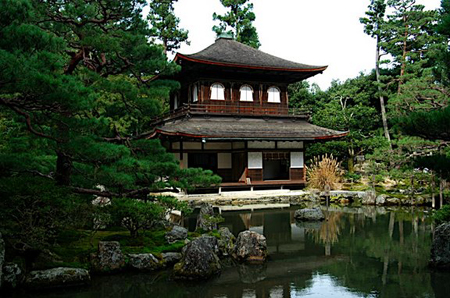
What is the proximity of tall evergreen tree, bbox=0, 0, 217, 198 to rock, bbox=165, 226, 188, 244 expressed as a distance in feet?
3.74

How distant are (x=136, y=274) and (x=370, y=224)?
7.72 m

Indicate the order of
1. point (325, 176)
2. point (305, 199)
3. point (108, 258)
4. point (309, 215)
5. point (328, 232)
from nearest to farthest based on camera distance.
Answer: point (108, 258), point (328, 232), point (309, 215), point (305, 199), point (325, 176)

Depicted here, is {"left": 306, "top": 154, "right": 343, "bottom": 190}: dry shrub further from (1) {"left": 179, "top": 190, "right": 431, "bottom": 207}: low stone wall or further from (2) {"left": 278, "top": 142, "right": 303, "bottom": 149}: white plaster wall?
(2) {"left": 278, "top": 142, "right": 303, "bottom": 149}: white plaster wall

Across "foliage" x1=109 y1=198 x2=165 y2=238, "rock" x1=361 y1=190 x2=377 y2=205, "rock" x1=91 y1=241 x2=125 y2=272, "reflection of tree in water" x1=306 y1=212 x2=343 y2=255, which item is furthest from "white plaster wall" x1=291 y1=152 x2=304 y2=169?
"rock" x1=91 y1=241 x2=125 y2=272

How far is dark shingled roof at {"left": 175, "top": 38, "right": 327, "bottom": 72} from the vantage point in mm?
18547

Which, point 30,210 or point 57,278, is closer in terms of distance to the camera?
point 30,210

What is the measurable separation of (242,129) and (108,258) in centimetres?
1188

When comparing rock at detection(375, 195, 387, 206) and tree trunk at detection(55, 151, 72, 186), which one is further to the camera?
rock at detection(375, 195, 387, 206)

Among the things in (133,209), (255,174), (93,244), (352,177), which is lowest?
(93,244)

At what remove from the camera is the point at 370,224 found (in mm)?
11898

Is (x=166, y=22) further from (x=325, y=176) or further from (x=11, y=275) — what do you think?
(x=11, y=275)

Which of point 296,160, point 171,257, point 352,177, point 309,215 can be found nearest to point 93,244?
point 171,257

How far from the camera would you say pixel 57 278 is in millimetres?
6262

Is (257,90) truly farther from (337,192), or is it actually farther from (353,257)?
(353,257)
